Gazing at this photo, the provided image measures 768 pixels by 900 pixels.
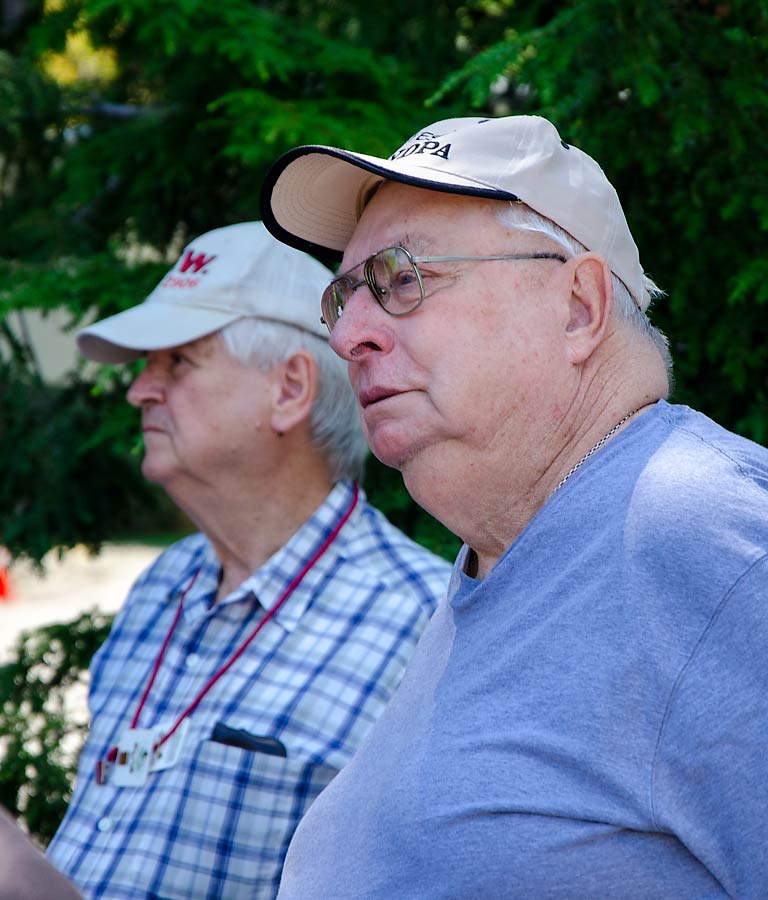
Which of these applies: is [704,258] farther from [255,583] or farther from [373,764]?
[373,764]

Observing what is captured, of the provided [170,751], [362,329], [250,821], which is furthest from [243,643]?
[362,329]

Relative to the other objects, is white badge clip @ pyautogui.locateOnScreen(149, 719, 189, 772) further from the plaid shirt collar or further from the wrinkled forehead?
the wrinkled forehead

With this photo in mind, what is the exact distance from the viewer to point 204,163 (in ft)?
11.4

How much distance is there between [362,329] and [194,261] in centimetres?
140

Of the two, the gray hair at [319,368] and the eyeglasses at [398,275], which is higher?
the eyeglasses at [398,275]

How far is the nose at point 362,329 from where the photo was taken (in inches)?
63.6

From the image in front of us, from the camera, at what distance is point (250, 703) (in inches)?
96.2

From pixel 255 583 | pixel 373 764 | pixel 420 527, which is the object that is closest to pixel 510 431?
pixel 373 764

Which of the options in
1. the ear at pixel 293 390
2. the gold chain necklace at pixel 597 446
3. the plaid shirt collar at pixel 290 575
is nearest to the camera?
the gold chain necklace at pixel 597 446

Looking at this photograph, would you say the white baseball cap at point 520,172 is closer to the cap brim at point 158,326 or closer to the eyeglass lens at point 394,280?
the eyeglass lens at point 394,280

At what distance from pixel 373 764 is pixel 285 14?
2785 millimetres

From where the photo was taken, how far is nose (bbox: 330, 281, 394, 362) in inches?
63.6

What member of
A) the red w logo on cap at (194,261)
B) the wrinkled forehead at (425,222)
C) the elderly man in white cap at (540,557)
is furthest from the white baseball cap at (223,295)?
the wrinkled forehead at (425,222)

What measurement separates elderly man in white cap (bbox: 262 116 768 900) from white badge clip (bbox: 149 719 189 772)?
806 mm
